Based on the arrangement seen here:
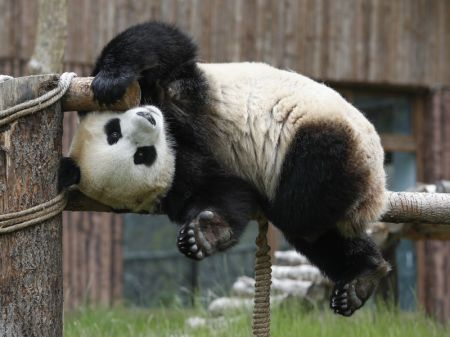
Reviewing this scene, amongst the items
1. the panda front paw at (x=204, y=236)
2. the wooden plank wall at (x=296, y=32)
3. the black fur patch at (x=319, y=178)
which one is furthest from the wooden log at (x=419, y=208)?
the wooden plank wall at (x=296, y=32)

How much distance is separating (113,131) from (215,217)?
53cm

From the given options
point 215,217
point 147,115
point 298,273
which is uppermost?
point 147,115

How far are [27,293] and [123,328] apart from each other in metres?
2.26

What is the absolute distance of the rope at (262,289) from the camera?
348 cm

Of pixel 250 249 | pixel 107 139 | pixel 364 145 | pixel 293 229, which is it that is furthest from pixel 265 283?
pixel 250 249

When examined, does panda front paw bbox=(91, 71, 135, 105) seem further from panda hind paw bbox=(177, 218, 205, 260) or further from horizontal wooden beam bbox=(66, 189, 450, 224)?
horizontal wooden beam bbox=(66, 189, 450, 224)

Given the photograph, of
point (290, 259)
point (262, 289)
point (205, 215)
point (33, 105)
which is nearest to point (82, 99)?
point (33, 105)

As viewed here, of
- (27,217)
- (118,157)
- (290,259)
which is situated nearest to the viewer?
(27,217)

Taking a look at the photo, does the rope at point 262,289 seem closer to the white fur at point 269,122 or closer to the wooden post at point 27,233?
the white fur at point 269,122

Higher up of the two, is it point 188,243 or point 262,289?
point 188,243

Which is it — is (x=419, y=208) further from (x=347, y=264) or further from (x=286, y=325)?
(x=286, y=325)

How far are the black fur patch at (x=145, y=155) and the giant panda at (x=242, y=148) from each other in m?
0.05

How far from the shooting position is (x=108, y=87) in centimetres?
297

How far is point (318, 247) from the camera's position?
12.5ft
